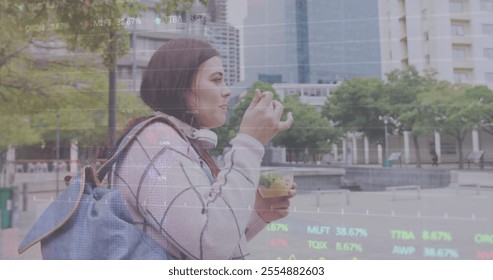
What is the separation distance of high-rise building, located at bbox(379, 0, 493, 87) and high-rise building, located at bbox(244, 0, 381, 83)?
3.7 inches

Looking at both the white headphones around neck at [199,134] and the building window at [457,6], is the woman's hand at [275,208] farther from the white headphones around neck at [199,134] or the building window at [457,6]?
the building window at [457,6]

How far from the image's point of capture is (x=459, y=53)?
194 centimetres

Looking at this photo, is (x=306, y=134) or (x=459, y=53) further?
(x=306, y=134)

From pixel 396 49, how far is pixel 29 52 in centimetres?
265

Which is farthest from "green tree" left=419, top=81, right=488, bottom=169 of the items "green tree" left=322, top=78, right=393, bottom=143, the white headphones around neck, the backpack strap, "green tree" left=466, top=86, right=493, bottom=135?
the backpack strap

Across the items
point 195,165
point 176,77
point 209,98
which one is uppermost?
point 176,77

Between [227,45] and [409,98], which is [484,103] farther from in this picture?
[227,45]

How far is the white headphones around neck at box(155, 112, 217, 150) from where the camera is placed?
202cm

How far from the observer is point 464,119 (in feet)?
6.21

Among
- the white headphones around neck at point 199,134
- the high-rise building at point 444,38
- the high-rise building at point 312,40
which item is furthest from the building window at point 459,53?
the white headphones around neck at point 199,134

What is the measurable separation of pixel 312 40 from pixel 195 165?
907mm

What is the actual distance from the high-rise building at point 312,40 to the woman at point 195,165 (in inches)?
7.9

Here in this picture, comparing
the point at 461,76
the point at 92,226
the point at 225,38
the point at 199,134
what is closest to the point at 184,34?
the point at 225,38

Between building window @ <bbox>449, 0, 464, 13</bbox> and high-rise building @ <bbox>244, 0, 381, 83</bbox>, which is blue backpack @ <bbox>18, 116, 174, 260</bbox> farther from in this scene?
building window @ <bbox>449, 0, 464, 13</bbox>
